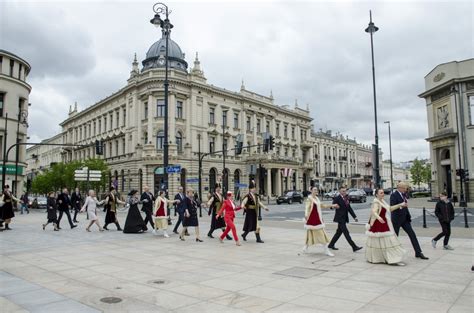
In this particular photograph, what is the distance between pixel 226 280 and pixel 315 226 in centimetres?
357

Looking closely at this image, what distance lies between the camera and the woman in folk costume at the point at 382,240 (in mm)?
8469

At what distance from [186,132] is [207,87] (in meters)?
7.38

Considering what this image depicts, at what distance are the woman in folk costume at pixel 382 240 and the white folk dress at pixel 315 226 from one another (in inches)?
51.2

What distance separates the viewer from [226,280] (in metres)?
7.14

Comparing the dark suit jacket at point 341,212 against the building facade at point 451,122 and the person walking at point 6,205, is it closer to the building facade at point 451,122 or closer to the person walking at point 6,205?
the person walking at point 6,205

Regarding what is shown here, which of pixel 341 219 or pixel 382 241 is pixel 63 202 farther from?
pixel 382 241

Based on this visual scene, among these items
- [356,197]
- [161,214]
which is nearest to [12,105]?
[161,214]

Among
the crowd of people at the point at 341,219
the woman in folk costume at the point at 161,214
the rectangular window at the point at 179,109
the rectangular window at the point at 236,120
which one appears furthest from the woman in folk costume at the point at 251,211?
the rectangular window at the point at 236,120

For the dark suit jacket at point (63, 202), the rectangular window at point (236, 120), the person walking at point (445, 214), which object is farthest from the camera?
the rectangular window at point (236, 120)

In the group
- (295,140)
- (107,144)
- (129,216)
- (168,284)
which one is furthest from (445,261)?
(295,140)

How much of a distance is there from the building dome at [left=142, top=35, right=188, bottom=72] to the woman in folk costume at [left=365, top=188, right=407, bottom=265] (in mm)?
49816

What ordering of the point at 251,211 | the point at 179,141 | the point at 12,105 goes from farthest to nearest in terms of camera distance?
the point at 179,141
the point at 12,105
the point at 251,211

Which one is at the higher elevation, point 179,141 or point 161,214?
point 179,141

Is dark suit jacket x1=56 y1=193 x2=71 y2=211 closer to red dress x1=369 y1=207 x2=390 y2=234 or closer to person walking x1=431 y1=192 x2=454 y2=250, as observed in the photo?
red dress x1=369 y1=207 x2=390 y2=234
